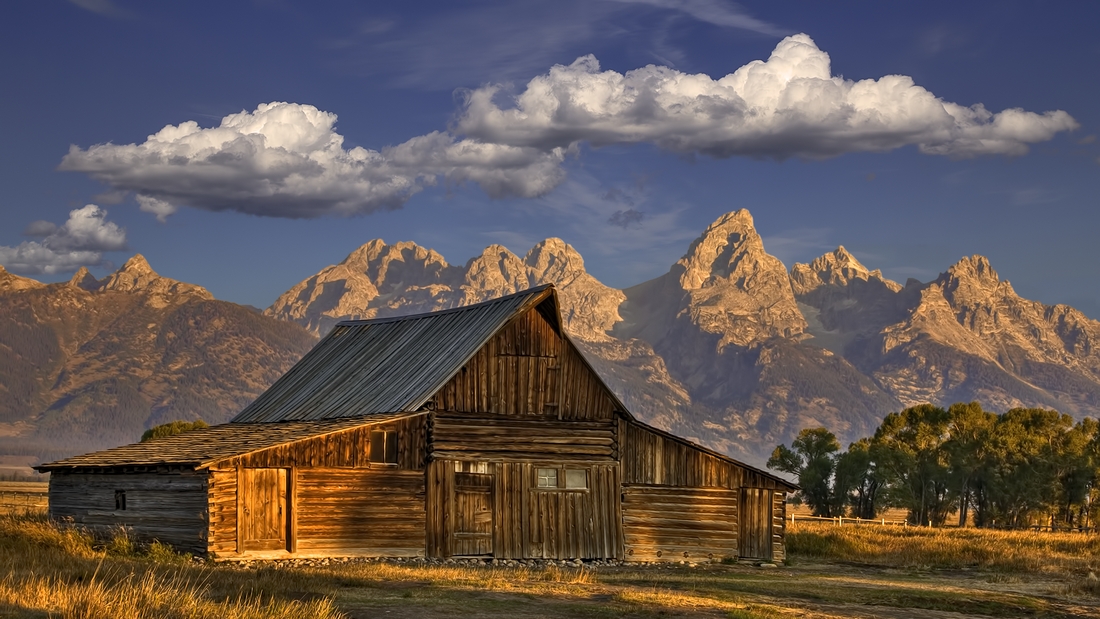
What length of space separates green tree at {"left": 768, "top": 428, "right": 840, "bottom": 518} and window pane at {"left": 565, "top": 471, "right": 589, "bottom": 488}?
5373 centimetres

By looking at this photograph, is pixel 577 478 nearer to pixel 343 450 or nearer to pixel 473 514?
pixel 473 514

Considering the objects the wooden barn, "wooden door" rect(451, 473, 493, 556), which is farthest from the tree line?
"wooden door" rect(451, 473, 493, 556)

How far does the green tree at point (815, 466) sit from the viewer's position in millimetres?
93625

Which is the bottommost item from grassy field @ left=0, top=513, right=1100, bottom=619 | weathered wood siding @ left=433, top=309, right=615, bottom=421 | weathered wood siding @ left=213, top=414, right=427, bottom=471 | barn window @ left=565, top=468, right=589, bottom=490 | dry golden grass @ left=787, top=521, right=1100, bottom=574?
dry golden grass @ left=787, top=521, right=1100, bottom=574

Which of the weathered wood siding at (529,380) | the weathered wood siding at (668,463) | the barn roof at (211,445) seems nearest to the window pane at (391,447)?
the barn roof at (211,445)

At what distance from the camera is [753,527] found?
4119cm

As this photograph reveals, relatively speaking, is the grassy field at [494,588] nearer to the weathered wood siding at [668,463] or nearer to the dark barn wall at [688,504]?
the dark barn wall at [688,504]

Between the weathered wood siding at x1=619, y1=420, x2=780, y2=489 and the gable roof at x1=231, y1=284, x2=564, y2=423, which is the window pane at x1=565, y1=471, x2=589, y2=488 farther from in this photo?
the gable roof at x1=231, y1=284, x2=564, y2=423

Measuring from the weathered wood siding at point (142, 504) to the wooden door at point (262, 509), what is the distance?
3.30ft

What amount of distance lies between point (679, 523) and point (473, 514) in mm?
6439

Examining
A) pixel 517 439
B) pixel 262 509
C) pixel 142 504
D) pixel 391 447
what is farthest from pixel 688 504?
pixel 142 504

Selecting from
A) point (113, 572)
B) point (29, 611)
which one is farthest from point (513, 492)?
point (29, 611)

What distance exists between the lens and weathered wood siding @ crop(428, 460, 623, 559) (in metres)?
37.8

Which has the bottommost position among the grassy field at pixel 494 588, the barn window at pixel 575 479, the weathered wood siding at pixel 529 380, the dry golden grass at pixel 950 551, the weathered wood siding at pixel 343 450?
the dry golden grass at pixel 950 551
